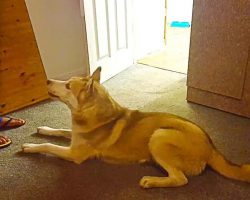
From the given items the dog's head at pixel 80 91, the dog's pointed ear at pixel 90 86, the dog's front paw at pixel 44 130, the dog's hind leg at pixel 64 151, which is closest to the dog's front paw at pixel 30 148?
the dog's hind leg at pixel 64 151

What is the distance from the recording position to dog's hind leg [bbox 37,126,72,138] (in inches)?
78.2

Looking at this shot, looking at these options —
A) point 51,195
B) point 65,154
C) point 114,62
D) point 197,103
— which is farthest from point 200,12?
point 51,195

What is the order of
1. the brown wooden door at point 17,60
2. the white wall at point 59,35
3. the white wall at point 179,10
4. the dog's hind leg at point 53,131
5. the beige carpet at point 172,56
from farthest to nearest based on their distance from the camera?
the white wall at point 179,10 → the beige carpet at point 172,56 → the white wall at point 59,35 → the brown wooden door at point 17,60 → the dog's hind leg at point 53,131

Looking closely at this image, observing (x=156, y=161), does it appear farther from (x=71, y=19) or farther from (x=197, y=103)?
(x=71, y=19)

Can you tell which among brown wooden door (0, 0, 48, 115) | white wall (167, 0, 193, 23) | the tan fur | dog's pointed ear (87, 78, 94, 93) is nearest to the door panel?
the tan fur

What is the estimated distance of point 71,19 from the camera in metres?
2.78

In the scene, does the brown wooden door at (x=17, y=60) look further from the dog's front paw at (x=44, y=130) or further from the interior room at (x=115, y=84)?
the dog's front paw at (x=44, y=130)

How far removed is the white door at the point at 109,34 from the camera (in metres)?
2.56

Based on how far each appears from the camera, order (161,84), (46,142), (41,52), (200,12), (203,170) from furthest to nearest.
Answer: (161,84) → (41,52) → (200,12) → (46,142) → (203,170)

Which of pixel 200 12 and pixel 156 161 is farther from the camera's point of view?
pixel 200 12

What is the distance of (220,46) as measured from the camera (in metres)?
2.16

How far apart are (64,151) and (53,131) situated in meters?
0.30

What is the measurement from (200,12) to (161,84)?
837 mm

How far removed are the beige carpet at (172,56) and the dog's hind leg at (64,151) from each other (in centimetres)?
168
